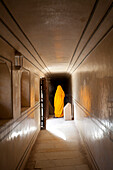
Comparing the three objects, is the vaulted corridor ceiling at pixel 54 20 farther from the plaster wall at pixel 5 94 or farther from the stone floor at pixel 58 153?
the stone floor at pixel 58 153

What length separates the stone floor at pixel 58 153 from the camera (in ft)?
13.8

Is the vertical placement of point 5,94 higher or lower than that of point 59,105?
higher

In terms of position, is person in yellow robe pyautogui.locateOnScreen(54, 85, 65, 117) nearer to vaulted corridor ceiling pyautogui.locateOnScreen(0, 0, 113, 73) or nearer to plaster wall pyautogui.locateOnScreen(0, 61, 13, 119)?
plaster wall pyautogui.locateOnScreen(0, 61, 13, 119)

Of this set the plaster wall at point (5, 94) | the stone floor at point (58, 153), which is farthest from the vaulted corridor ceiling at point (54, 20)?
the stone floor at point (58, 153)

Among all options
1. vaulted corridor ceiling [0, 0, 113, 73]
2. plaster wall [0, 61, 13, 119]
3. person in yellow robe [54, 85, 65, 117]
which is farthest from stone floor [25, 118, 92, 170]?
person in yellow robe [54, 85, 65, 117]

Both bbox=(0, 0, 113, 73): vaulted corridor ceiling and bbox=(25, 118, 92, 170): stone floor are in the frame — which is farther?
bbox=(25, 118, 92, 170): stone floor

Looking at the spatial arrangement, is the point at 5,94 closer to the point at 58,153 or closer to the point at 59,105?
the point at 58,153

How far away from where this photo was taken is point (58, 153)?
5.04 metres


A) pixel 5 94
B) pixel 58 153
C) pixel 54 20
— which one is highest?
pixel 54 20

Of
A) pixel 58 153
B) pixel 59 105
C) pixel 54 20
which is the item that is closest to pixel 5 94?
pixel 54 20

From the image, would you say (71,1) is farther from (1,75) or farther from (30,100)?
(30,100)

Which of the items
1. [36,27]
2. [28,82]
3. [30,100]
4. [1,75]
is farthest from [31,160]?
[36,27]

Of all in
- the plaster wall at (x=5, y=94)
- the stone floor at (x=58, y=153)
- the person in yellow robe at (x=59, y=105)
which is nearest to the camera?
the plaster wall at (x=5, y=94)

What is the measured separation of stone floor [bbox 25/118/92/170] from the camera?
13.8ft
